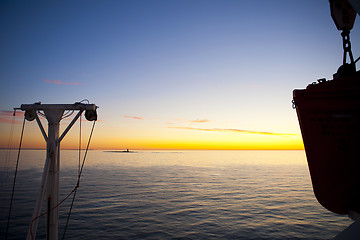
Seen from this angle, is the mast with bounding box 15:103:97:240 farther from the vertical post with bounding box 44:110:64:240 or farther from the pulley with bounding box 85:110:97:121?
the pulley with bounding box 85:110:97:121

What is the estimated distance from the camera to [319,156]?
374 cm

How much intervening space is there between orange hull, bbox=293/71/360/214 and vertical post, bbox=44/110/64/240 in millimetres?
7392

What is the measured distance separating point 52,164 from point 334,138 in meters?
8.03

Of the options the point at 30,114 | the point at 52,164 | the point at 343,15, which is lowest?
the point at 52,164

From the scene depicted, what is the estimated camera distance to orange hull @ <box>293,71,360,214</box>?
11.4 feet

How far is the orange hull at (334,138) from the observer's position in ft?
11.4

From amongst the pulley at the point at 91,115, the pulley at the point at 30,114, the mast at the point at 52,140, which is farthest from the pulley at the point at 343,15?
the pulley at the point at 30,114

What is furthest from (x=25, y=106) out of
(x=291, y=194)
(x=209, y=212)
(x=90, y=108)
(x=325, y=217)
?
(x=291, y=194)

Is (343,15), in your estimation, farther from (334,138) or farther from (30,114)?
(30,114)

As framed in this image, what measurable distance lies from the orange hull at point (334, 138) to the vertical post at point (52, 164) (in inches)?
291

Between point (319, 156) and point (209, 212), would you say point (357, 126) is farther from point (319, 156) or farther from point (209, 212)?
point (209, 212)

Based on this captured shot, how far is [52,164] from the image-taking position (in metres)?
7.07

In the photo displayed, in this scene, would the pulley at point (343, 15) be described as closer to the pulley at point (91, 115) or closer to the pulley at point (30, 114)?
the pulley at point (91, 115)

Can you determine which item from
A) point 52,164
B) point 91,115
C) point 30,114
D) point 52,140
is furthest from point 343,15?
point 30,114
